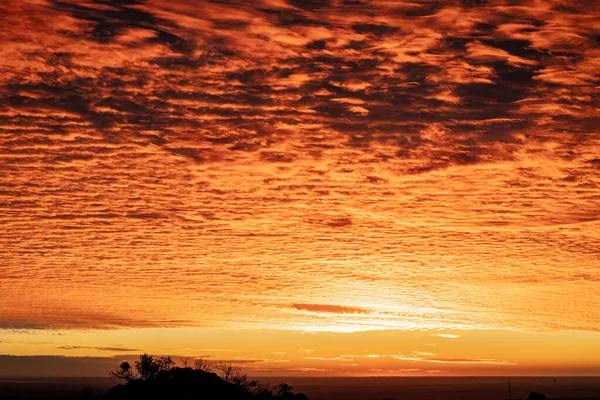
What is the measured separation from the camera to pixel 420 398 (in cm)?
12950

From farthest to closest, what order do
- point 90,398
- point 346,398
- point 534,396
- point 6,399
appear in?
point 346,398 < point 534,396 < point 6,399 < point 90,398

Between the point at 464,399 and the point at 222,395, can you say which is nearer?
the point at 222,395

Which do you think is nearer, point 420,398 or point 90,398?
point 90,398

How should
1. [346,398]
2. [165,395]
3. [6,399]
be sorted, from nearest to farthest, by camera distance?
[165,395]
[6,399]
[346,398]

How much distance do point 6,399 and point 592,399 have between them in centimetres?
10436

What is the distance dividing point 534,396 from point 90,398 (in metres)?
41.0

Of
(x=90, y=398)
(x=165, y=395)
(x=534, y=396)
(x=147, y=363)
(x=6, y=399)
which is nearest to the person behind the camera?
(x=165, y=395)

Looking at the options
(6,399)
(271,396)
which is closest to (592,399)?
(6,399)

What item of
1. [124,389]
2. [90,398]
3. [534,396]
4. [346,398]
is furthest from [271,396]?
[346,398]

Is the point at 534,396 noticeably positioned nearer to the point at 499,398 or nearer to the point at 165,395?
the point at 165,395

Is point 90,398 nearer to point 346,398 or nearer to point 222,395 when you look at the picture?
point 222,395

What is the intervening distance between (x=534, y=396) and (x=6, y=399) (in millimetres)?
41609

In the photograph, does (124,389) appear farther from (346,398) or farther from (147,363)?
(346,398)

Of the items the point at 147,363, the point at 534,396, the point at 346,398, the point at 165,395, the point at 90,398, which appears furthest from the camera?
the point at 346,398
